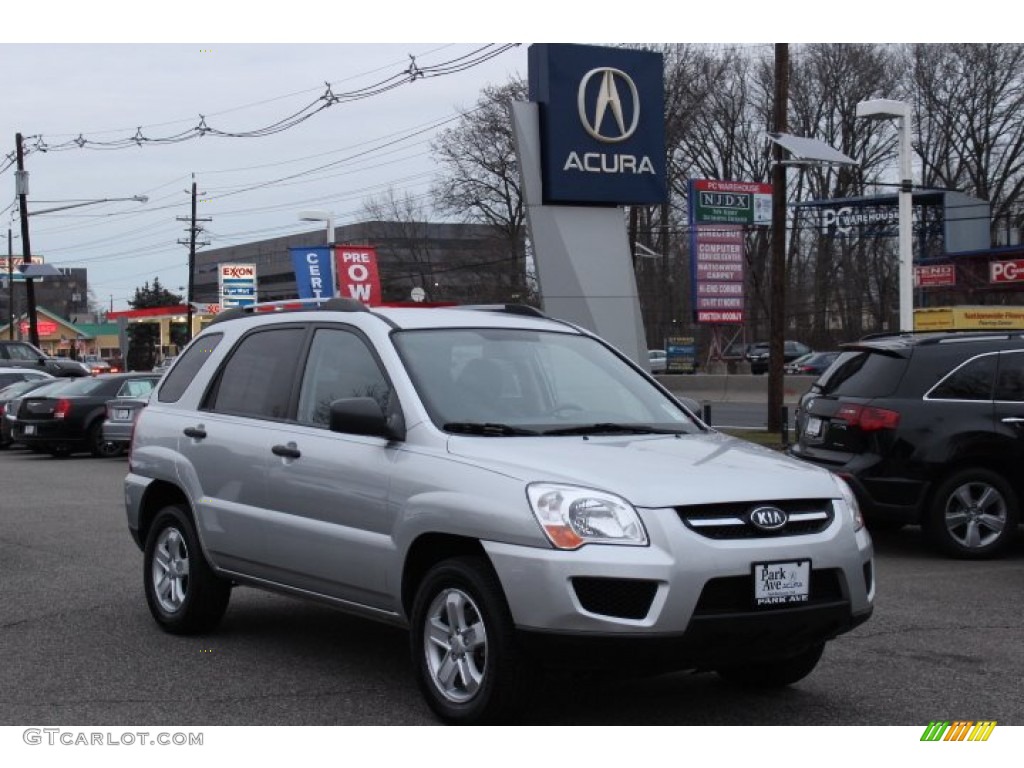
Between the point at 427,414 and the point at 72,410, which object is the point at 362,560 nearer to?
the point at 427,414

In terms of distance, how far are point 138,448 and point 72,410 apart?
57.2ft

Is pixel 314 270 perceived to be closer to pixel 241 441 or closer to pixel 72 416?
pixel 72 416

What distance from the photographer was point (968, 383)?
11.1 metres

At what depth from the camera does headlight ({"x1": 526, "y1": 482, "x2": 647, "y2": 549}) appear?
17.8 feet

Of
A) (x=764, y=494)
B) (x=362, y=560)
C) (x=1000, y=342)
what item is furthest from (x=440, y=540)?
(x=1000, y=342)

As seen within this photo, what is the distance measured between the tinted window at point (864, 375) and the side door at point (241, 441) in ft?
17.9

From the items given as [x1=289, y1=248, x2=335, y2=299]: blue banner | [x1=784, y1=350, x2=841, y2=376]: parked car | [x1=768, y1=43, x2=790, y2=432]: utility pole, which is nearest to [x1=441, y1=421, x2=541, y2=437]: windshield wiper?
[x1=768, y1=43, x2=790, y2=432]: utility pole

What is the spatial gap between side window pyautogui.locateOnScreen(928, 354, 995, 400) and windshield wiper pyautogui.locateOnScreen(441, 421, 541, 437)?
18.9 ft

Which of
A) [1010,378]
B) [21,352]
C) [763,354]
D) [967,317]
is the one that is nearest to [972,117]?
[763,354]

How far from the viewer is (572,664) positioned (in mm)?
5438

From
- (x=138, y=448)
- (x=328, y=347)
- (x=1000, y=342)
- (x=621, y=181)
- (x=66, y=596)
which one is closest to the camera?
(x=328, y=347)

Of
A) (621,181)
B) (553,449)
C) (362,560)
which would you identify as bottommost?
(362,560)

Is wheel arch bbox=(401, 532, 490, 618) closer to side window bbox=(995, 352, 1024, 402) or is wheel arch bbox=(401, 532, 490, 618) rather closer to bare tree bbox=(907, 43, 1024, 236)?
side window bbox=(995, 352, 1024, 402)

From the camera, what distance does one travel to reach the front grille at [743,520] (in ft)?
18.1
